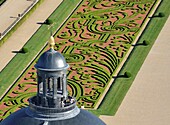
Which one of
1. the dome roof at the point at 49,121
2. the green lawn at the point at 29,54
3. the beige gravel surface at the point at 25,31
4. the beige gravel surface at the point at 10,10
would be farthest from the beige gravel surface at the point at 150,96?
the dome roof at the point at 49,121

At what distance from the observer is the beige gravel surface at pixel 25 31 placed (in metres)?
75.7

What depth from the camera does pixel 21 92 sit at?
68.6 metres

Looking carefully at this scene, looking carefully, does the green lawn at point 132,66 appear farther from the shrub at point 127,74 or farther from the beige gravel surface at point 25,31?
the beige gravel surface at point 25,31

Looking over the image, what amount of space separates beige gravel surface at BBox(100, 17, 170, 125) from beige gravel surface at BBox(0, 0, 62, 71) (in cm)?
1047

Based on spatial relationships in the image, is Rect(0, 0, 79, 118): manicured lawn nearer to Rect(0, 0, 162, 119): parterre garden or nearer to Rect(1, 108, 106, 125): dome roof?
Rect(0, 0, 162, 119): parterre garden

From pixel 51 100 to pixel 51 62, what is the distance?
1616 mm

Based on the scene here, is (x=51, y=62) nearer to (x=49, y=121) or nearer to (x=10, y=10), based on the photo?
(x=49, y=121)

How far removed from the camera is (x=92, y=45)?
77.6 meters

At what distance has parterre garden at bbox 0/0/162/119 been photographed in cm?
6819

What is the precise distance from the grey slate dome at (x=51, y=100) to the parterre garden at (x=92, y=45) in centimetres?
2361

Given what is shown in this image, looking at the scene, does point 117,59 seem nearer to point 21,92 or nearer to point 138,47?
point 138,47

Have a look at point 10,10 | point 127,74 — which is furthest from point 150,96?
point 10,10

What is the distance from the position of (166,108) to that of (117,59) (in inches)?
372

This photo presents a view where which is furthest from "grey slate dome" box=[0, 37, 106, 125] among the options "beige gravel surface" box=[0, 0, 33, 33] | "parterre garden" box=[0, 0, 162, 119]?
"beige gravel surface" box=[0, 0, 33, 33]
